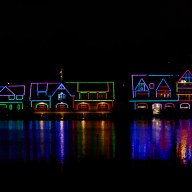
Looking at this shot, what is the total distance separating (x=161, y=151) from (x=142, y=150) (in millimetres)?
776

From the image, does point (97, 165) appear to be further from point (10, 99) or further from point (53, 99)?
point (10, 99)

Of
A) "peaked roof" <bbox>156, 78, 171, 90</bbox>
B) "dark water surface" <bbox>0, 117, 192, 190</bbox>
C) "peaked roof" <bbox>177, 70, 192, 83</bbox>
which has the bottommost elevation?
"dark water surface" <bbox>0, 117, 192, 190</bbox>

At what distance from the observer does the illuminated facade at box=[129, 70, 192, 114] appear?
55531mm

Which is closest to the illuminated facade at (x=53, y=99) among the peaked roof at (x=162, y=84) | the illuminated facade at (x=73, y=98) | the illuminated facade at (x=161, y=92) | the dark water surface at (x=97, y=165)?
the illuminated facade at (x=73, y=98)

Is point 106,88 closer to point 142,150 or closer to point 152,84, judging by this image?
point 152,84

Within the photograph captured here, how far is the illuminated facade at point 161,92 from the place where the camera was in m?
55.5

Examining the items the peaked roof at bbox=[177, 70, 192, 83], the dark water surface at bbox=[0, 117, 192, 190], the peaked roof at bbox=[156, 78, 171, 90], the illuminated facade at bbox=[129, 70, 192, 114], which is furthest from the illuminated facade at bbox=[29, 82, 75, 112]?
the dark water surface at bbox=[0, 117, 192, 190]

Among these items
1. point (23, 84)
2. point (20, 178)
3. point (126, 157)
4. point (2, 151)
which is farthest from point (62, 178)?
point (23, 84)

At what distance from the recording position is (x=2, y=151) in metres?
15.0

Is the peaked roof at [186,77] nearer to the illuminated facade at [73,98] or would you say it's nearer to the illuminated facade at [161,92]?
the illuminated facade at [161,92]

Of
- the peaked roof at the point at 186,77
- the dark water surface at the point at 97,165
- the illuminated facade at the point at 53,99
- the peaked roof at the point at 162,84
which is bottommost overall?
the dark water surface at the point at 97,165

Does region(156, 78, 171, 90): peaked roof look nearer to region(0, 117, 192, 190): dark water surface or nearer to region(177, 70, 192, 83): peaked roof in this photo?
region(177, 70, 192, 83): peaked roof

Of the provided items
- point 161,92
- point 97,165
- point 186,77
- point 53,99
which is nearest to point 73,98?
point 53,99

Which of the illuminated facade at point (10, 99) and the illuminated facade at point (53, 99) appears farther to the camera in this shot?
the illuminated facade at point (10, 99)
